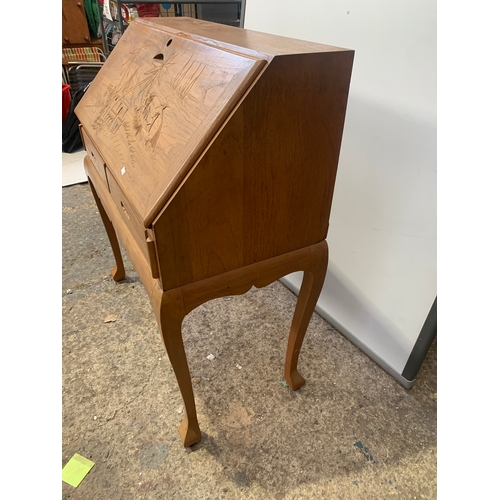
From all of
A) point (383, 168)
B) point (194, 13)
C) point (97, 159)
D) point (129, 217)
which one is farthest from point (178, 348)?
point (194, 13)

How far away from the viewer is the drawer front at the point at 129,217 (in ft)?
2.54

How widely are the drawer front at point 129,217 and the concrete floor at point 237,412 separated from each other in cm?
66

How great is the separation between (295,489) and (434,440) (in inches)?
18.4

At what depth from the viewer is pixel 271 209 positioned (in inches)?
32.8

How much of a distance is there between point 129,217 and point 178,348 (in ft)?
1.08

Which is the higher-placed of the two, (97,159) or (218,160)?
(218,160)

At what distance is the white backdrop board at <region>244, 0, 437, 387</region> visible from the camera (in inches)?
36.8

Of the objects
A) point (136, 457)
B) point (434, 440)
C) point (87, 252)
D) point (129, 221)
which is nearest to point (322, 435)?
point (434, 440)

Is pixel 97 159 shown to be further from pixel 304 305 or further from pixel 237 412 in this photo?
pixel 237 412

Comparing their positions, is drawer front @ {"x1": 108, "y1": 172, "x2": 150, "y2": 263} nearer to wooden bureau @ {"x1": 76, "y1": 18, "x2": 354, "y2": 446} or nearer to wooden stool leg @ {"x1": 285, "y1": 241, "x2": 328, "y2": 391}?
wooden bureau @ {"x1": 76, "y1": 18, "x2": 354, "y2": 446}

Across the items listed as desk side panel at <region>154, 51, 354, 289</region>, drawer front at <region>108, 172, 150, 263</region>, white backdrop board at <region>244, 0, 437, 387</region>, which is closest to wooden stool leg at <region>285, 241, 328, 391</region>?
desk side panel at <region>154, 51, 354, 289</region>

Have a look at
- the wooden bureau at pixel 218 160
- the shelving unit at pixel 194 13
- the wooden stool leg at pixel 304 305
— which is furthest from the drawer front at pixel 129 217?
the shelving unit at pixel 194 13

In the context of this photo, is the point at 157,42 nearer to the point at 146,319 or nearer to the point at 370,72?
the point at 370,72

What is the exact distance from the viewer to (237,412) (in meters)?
1.21
